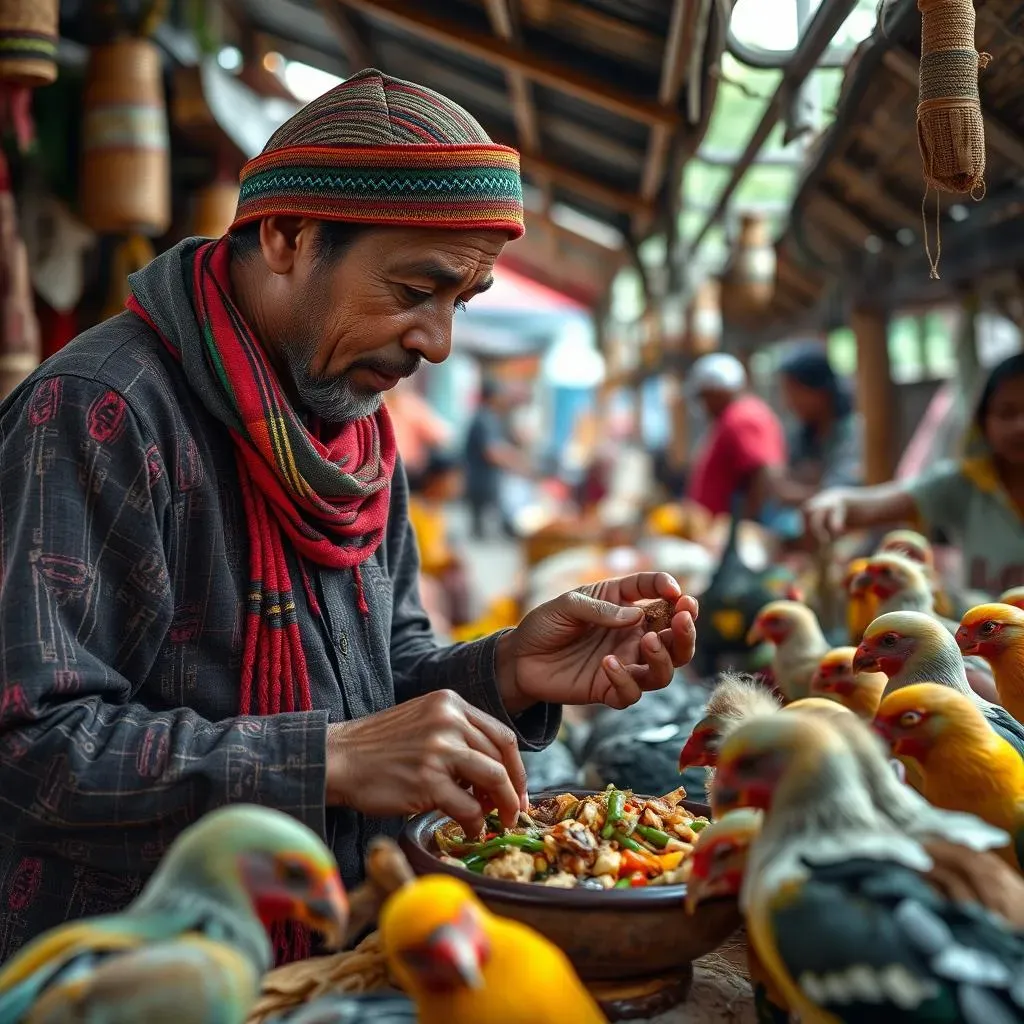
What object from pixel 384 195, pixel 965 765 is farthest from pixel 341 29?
pixel 965 765

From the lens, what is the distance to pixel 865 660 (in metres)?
1.74

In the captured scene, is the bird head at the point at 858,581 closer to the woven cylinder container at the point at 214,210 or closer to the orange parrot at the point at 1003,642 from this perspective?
the orange parrot at the point at 1003,642

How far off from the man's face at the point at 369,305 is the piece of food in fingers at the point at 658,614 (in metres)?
0.53

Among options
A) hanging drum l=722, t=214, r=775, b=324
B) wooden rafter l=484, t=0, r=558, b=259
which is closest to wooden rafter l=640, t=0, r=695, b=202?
wooden rafter l=484, t=0, r=558, b=259

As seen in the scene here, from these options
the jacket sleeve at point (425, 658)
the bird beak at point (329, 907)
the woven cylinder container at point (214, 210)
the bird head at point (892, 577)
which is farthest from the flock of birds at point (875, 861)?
the woven cylinder container at point (214, 210)

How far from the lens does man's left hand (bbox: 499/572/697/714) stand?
72.4 inches

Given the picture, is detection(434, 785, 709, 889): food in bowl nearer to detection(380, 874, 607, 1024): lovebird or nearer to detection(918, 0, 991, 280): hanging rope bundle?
detection(380, 874, 607, 1024): lovebird

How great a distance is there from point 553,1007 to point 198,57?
476 centimetres

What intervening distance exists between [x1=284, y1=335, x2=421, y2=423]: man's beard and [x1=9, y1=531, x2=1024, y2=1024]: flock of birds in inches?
35.1

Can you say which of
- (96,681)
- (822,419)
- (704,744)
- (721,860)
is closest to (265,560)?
(96,681)

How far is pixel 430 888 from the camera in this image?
0.96 m

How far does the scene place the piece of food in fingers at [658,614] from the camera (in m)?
1.85

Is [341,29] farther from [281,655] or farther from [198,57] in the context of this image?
[281,655]

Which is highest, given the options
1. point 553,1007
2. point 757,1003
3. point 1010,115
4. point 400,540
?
point 1010,115
